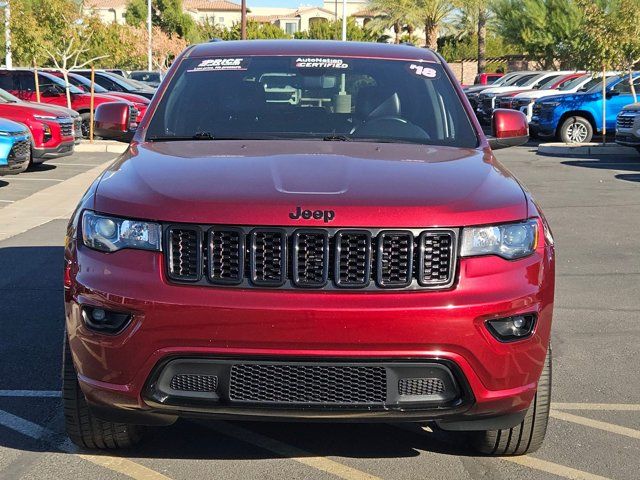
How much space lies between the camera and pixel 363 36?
70188 mm

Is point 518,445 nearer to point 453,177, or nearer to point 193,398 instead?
point 453,177

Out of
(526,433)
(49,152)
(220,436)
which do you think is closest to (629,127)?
(49,152)

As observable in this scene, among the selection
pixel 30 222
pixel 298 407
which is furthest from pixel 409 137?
pixel 30 222

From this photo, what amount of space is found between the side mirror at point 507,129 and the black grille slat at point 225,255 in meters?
2.45

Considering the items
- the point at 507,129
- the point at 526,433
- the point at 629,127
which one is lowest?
the point at 526,433

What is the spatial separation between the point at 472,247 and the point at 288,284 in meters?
0.71

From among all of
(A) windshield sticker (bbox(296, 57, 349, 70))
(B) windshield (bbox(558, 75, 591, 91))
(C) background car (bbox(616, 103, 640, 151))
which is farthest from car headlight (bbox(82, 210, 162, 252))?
(B) windshield (bbox(558, 75, 591, 91))

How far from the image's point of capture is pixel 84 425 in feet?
13.6

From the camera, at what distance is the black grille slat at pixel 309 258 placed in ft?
11.9

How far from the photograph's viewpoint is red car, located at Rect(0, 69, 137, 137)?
23578mm

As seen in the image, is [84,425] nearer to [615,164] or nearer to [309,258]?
[309,258]

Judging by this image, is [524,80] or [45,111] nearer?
[45,111]

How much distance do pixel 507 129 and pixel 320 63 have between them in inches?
45.2

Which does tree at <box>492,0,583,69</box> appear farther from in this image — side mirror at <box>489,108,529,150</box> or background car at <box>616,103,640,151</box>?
side mirror at <box>489,108,529,150</box>
